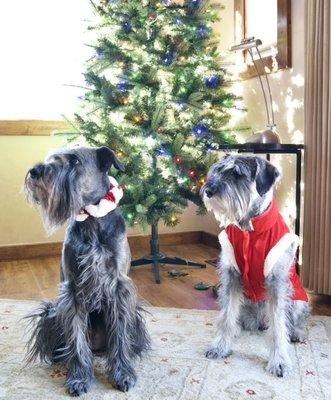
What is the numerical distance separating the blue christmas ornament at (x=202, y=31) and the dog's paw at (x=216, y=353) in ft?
7.01

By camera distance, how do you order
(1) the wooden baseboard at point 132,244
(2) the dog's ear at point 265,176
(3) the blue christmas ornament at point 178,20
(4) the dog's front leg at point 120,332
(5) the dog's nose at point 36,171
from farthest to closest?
1. (1) the wooden baseboard at point 132,244
2. (3) the blue christmas ornament at point 178,20
3. (2) the dog's ear at point 265,176
4. (4) the dog's front leg at point 120,332
5. (5) the dog's nose at point 36,171

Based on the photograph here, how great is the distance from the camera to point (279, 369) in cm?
181

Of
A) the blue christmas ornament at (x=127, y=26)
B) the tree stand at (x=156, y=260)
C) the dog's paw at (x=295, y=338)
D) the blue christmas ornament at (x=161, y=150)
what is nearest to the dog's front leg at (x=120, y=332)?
the dog's paw at (x=295, y=338)

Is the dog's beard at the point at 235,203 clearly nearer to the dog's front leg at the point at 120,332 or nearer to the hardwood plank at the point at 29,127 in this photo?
the dog's front leg at the point at 120,332

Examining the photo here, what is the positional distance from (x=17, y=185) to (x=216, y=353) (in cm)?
242

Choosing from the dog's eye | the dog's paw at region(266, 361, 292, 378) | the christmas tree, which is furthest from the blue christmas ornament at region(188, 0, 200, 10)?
the dog's paw at region(266, 361, 292, 378)

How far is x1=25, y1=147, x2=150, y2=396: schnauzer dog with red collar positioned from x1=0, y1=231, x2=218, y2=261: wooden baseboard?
216cm

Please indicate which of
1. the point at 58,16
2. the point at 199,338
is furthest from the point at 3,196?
the point at 199,338

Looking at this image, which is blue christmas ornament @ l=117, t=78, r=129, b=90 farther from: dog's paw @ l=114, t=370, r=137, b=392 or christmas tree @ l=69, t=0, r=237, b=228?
dog's paw @ l=114, t=370, r=137, b=392

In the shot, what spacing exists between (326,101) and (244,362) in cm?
147

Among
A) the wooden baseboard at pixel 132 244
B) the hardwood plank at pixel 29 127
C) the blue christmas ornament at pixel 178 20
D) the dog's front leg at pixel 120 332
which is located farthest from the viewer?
the wooden baseboard at pixel 132 244

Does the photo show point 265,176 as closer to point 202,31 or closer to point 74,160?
point 74,160

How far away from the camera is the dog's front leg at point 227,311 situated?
78.6 inches

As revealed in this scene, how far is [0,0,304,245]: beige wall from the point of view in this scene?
2.99 m
